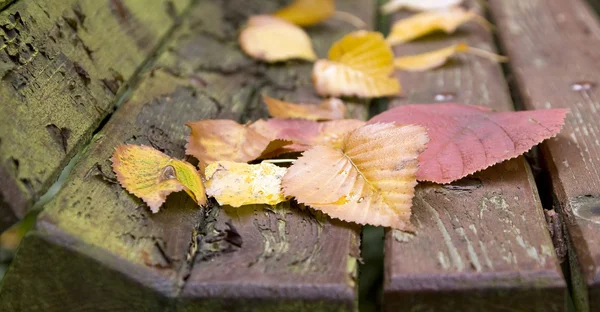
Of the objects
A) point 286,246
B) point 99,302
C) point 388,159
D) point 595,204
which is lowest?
point 99,302

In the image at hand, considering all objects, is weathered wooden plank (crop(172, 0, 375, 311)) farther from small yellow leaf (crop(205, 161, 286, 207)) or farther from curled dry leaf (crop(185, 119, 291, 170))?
curled dry leaf (crop(185, 119, 291, 170))

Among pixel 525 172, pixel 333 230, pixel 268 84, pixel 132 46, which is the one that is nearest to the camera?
pixel 333 230

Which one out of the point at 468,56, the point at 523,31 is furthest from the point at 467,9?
the point at 468,56

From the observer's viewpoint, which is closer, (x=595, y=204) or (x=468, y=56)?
(x=595, y=204)

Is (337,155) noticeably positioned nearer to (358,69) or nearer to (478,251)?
(478,251)

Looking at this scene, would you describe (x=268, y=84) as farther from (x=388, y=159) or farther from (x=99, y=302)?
(x=99, y=302)

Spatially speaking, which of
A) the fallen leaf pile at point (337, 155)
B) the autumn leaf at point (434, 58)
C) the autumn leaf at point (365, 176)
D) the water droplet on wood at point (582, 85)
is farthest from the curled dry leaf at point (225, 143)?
the water droplet on wood at point (582, 85)

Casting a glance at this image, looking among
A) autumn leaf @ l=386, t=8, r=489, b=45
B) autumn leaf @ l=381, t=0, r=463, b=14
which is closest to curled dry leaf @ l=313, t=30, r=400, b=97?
autumn leaf @ l=386, t=8, r=489, b=45
